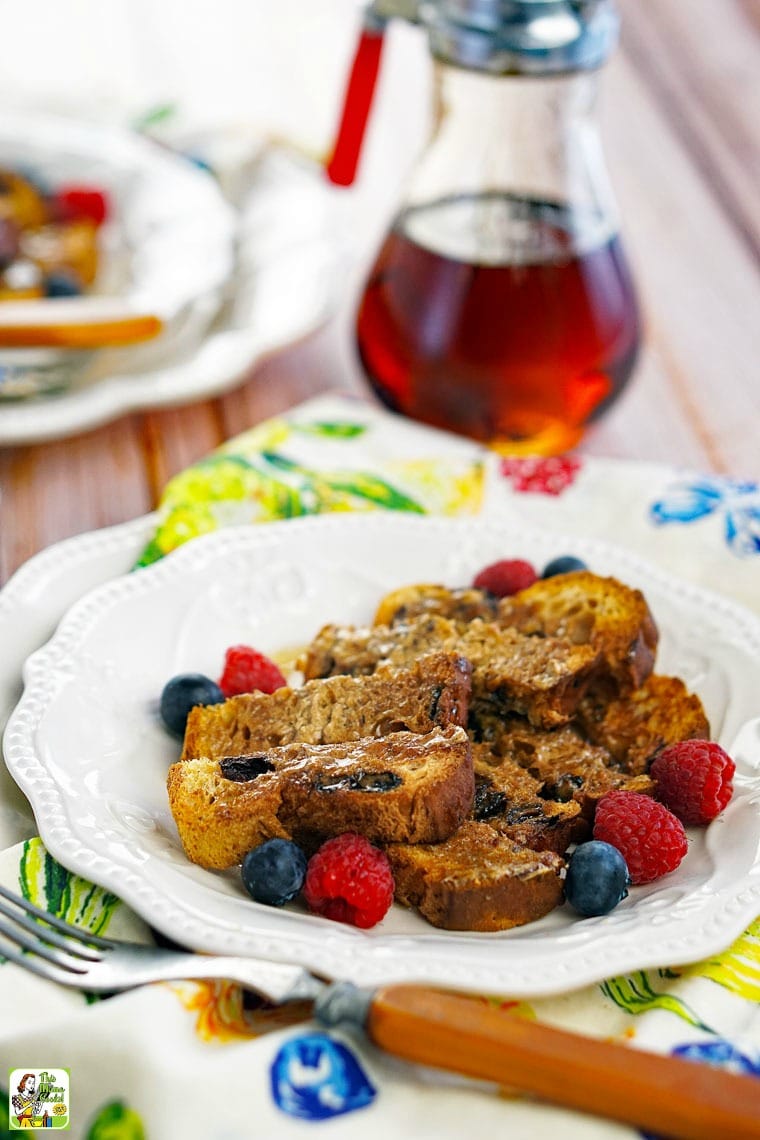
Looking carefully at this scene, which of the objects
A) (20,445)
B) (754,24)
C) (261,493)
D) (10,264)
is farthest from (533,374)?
(754,24)

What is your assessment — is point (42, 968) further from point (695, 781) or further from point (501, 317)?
point (501, 317)

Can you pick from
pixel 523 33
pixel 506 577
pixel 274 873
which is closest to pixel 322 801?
pixel 274 873

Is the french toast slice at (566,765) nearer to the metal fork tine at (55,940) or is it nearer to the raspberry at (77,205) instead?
the metal fork tine at (55,940)

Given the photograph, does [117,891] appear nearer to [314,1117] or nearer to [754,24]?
[314,1117]

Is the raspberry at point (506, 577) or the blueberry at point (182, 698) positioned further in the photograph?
the raspberry at point (506, 577)

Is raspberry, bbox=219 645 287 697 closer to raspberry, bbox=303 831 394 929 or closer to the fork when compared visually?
raspberry, bbox=303 831 394 929

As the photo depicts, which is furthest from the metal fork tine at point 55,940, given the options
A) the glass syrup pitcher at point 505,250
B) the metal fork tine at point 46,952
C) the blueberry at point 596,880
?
the glass syrup pitcher at point 505,250
